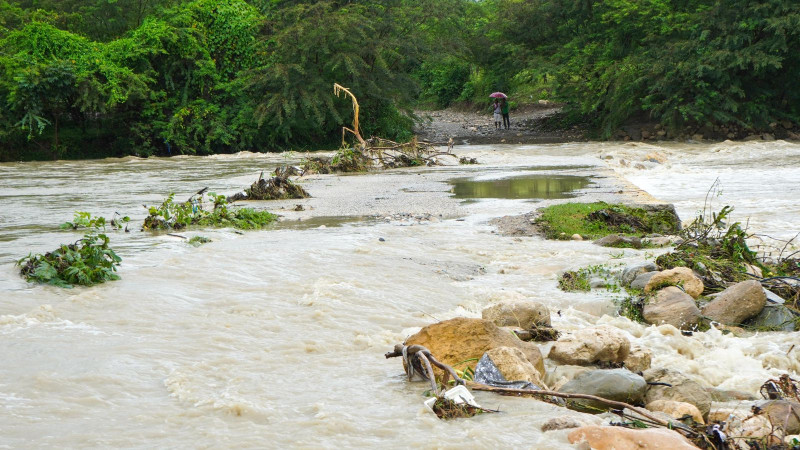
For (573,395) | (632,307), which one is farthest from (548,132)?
(573,395)

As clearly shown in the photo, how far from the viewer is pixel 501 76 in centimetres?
3344

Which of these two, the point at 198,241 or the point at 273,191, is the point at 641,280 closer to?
the point at 198,241

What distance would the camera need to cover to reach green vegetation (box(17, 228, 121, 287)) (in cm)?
569

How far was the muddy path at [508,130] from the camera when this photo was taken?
93.7 ft

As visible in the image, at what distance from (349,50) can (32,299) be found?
20.9 meters

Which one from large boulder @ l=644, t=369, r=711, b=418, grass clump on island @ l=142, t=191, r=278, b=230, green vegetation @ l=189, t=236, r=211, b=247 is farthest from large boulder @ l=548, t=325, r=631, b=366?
grass clump on island @ l=142, t=191, r=278, b=230

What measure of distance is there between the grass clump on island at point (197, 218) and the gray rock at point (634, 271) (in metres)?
4.29

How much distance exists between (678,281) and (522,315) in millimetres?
1449

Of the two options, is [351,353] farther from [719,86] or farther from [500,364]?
[719,86]

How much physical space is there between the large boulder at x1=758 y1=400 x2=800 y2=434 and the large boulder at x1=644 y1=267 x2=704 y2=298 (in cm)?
226

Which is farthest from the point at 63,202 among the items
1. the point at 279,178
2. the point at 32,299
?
the point at 32,299

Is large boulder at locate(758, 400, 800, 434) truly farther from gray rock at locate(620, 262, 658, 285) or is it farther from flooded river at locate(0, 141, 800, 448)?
gray rock at locate(620, 262, 658, 285)

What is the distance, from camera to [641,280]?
233 inches

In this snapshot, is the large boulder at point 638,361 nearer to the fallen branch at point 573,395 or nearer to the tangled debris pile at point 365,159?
the fallen branch at point 573,395
